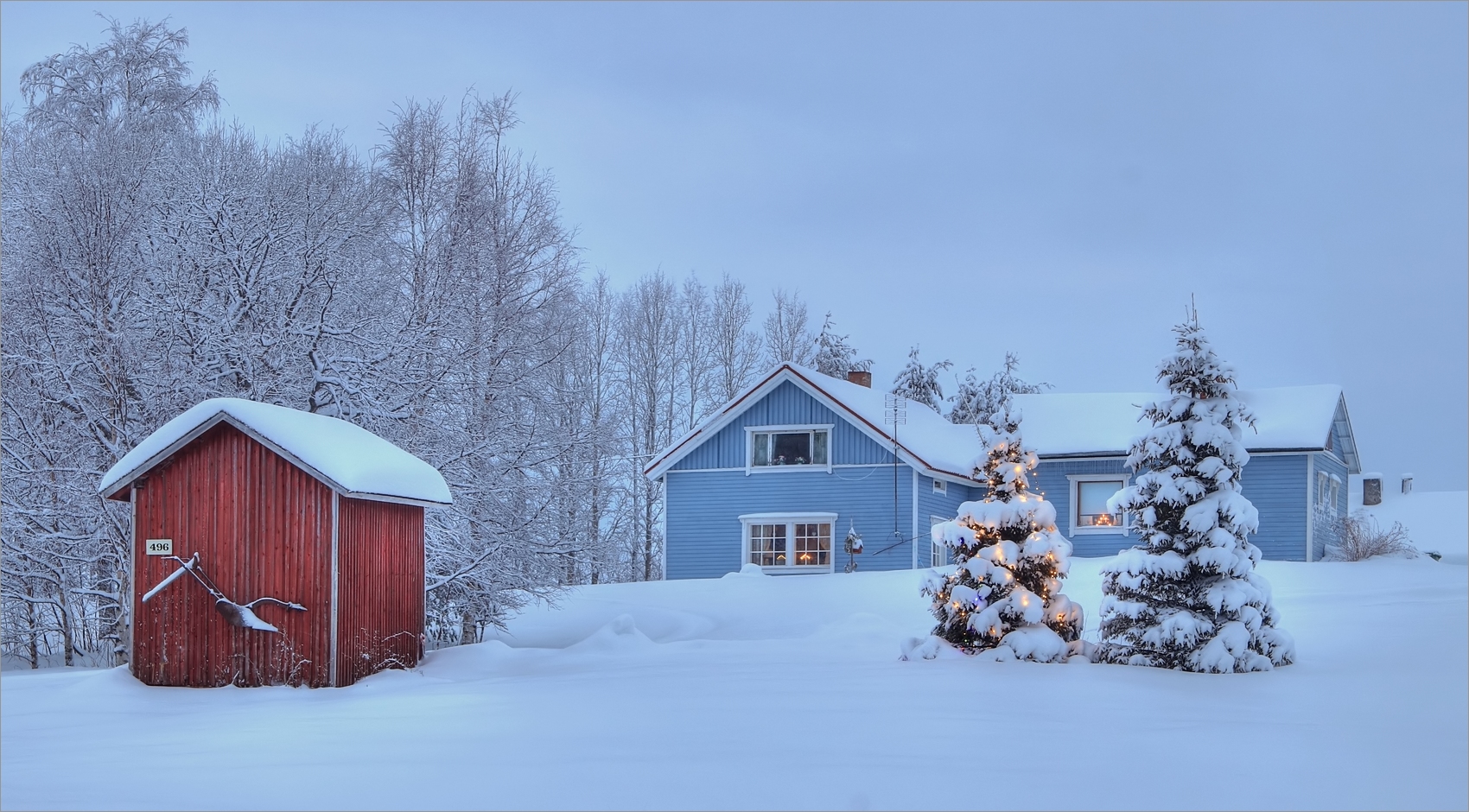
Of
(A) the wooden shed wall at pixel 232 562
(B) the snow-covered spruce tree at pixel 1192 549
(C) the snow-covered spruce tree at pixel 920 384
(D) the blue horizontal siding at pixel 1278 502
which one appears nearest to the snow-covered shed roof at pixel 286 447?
(A) the wooden shed wall at pixel 232 562

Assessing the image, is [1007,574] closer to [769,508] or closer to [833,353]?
[769,508]

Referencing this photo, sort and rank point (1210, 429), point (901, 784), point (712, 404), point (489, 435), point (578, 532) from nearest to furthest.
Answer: point (901, 784) < point (1210, 429) < point (489, 435) < point (578, 532) < point (712, 404)

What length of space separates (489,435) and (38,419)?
6556mm

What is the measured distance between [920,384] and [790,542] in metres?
22.0

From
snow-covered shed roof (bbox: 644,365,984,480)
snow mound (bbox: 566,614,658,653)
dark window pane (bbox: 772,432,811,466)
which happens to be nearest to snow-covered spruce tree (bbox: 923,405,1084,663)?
snow mound (bbox: 566,614,658,653)

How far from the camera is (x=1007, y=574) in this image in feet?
50.1

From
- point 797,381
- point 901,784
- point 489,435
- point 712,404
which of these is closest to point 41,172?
point 489,435

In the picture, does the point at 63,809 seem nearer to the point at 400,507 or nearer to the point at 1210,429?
the point at 400,507

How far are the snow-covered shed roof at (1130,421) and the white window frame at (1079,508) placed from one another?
0.74m

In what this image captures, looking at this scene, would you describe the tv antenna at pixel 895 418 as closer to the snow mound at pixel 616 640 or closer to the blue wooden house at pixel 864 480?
the blue wooden house at pixel 864 480

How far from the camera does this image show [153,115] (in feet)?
81.6

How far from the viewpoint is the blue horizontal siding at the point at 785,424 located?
27078 millimetres

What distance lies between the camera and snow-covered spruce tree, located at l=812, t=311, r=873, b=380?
45.2m

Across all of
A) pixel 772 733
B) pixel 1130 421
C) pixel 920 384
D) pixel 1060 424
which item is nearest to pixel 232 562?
pixel 772 733
